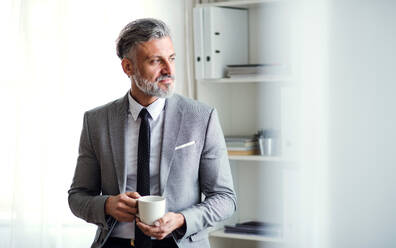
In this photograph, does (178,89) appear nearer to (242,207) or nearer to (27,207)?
(242,207)

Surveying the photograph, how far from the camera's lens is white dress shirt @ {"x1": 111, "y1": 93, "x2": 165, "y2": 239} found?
217cm

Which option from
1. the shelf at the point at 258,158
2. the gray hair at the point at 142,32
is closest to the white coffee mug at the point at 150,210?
the gray hair at the point at 142,32

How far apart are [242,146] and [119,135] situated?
4.00 ft

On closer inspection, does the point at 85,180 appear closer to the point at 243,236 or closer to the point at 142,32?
the point at 142,32

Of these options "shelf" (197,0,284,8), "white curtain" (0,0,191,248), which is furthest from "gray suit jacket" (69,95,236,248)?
"white curtain" (0,0,191,248)

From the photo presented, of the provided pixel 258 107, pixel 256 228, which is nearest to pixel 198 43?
pixel 258 107

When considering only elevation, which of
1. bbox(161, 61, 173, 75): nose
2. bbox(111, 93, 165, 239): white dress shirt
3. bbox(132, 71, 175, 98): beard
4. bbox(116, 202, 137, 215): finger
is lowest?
bbox(116, 202, 137, 215): finger

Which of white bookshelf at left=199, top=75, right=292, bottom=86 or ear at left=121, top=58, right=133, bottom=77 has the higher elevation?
ear at left=121, top=58, right=133, bottom=77

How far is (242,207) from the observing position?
3689 millimetres

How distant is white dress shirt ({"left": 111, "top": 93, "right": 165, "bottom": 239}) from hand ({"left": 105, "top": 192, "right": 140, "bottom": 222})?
15 cm

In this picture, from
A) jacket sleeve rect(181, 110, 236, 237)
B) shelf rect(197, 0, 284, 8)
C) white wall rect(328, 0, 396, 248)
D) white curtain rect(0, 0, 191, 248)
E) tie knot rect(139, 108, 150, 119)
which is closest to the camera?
jacket sleeve rect(181, 110, 236, 237)

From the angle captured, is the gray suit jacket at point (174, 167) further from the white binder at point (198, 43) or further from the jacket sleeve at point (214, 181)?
the white binder at point (198, 43)

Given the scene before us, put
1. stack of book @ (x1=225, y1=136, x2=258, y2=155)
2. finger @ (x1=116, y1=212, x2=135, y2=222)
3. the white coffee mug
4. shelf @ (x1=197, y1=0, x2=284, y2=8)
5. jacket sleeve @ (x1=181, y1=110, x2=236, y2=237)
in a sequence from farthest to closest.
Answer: stack of book @ (x1=225, y1=136, x2=258, y2=155), shelf @ (x1=197, y1=0, x2=284, y2=8), jacket sleeve @ (x1=181, y1=110, x2=236, y2=237), finger @ (x1=116, y1=212, x2=135, y2=222), the white coffee mug

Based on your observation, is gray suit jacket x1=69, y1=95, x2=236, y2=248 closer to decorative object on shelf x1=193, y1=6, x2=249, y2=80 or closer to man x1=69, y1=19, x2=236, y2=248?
man x1=69, y1=19, x2=236, y2=248
